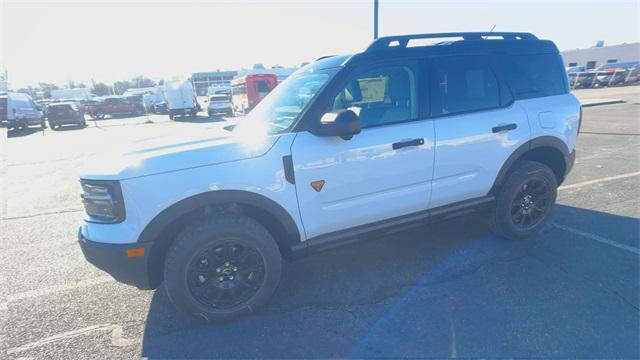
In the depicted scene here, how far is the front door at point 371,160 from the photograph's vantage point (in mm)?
2711

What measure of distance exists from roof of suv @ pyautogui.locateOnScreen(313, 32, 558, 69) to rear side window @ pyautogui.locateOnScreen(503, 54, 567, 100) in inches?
3.3

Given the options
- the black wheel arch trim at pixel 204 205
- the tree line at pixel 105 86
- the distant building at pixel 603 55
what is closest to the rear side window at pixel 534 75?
the black wheel arch trim at pixel 204 205

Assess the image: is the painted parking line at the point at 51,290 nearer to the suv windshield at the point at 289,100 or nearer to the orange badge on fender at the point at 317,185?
the suv windshield at the point at 289,100

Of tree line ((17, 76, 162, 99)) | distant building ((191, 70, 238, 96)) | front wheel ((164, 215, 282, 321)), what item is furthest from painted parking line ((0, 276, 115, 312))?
distant building ((191, 70, 238, 96))

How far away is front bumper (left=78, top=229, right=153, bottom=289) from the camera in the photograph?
2426 mm

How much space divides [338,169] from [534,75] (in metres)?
2.48

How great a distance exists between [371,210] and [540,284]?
154cm

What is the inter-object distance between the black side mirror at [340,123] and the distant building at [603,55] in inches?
2603

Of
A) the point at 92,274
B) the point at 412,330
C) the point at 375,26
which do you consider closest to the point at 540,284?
the point at 412,330

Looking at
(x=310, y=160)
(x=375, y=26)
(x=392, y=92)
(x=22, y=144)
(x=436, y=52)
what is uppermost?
(x=375, y=26)

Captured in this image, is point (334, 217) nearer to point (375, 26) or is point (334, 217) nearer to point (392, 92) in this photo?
point (392, 92)

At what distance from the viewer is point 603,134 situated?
9.75 m

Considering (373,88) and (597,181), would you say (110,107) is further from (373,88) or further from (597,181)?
(597,181)

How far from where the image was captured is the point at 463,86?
3.31 metres
